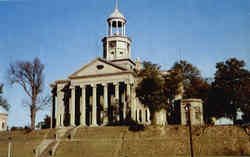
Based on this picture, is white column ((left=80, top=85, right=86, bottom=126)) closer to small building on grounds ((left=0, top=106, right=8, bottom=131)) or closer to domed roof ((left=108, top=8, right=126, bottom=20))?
domed roof ((left=108, top=8, right=126, bottom=20))

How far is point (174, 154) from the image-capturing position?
39.6 meters

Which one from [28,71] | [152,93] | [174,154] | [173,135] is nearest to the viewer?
[174,154]

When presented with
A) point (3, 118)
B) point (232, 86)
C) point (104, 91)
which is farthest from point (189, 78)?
point (3, 118)

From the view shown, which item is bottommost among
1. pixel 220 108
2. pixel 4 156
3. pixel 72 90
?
pixel 4 156

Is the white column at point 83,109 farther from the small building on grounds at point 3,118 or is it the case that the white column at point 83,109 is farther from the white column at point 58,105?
the small building on grounds at point 3,118

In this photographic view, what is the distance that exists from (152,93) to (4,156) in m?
24.2

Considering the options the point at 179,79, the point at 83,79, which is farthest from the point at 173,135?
the point at 83,79

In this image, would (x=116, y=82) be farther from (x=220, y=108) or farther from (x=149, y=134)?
(x=220, y=108)

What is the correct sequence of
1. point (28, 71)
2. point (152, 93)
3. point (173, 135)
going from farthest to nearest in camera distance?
1. point (28, 71)
2. point (152, 93)
3. point (173, 135)

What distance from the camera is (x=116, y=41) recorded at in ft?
239

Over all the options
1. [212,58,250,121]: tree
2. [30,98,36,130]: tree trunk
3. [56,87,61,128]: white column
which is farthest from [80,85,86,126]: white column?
[212,58,250,121]: tree

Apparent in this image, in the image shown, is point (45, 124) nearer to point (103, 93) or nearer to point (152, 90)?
point (103, 93)

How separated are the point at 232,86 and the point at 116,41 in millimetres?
29350

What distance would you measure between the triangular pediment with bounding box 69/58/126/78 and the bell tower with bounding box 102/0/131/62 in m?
11.9
